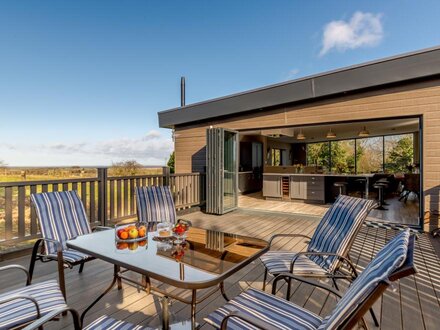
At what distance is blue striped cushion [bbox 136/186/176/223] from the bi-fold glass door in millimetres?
3006

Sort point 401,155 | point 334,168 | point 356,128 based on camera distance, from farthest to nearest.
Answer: point 334,168 < point 401,155 < point 356,128

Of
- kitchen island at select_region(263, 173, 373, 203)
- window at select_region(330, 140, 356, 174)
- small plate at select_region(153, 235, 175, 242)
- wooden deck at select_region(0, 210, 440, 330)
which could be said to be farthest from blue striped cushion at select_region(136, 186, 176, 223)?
window at select_region(330, 140, 356, 174)

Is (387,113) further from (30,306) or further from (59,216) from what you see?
(30,306)

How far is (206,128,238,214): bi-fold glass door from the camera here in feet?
20.9

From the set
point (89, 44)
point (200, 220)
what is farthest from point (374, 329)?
point (89, 44)

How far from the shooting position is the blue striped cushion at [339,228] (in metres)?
2.18

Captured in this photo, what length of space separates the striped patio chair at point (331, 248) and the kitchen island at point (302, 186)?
222 inches

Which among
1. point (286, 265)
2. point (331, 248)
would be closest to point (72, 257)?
point (286, 265)

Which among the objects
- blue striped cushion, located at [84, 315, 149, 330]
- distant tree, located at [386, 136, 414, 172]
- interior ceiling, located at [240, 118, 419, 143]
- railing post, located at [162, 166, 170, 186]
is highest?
interior ceiling, located at [240, 118, 419, 143]

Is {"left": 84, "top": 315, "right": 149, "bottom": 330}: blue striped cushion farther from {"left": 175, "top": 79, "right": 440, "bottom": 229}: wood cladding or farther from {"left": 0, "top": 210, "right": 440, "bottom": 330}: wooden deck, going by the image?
{"left": 175, "top": 79, "right": 440, "bottom": 229}: wood cladding

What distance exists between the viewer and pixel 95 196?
169 inches

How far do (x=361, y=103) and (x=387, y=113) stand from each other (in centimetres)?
54

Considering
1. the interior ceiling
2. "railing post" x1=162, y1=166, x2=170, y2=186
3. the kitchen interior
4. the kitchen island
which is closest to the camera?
"railing post" x1=162, y1=166, x2=170, y2=186

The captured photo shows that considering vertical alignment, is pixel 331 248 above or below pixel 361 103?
below
